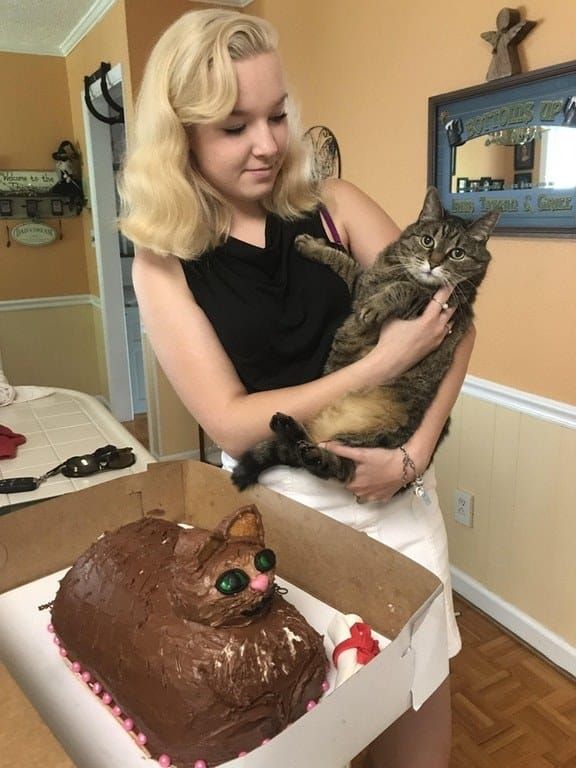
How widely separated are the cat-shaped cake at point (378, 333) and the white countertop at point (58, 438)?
1.36ft

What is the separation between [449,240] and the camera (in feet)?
3.92

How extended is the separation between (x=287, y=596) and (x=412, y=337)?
0.44 metres

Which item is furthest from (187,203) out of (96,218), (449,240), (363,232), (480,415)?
(96,218)

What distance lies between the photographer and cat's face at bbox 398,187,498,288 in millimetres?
1170

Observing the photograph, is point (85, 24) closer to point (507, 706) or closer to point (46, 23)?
point (46, 23)

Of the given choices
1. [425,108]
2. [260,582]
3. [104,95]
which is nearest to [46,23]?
[104,95]

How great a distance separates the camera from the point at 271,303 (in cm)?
102

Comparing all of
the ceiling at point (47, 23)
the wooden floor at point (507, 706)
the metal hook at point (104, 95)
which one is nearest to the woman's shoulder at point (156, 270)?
the wooden floor at point (507, 706)

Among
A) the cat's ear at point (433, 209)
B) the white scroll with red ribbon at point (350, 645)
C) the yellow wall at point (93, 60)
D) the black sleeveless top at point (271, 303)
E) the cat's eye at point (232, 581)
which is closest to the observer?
the cat's eye at point (232, 581)

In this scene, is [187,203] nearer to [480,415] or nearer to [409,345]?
[409,345]

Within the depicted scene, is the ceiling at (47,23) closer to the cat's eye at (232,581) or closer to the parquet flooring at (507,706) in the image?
the parquet flooring at (507,706)

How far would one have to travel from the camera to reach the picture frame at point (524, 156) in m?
1.67

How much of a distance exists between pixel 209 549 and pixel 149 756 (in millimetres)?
223

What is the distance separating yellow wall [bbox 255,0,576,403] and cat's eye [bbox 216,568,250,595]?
1346mm
